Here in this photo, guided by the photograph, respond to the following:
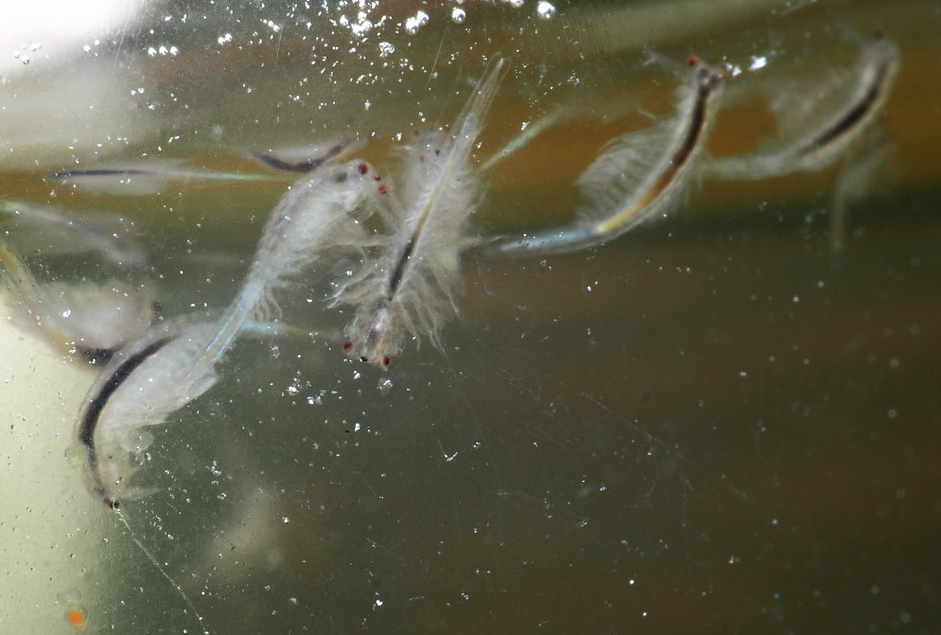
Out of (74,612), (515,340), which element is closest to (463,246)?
(515,340)

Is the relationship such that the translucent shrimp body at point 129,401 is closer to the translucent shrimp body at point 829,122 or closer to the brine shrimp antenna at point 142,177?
the brine shrimp antenna at point 142,177

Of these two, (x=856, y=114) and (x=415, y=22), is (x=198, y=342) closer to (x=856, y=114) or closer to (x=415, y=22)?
(x=415, y=22)

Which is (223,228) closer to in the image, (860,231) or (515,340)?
(515,340)

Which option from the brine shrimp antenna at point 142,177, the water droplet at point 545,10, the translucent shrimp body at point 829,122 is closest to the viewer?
the translucent shrimp body at point 829,122

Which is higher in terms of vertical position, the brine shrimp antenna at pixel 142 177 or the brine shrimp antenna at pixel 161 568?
the brine shrimp antenna at pixel 142 177

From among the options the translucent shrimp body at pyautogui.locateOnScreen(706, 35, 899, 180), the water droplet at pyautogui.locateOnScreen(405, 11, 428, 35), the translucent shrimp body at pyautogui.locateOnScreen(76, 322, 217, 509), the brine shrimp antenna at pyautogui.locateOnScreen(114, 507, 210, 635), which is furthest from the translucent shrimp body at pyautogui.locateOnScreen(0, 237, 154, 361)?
the translucent shrimp body at pyautogui.locateOnScreen(706, 35, 899, 180)

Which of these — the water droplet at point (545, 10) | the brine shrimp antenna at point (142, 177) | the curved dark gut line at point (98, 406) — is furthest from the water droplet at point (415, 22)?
the curved dark gut line at point (98, 406)

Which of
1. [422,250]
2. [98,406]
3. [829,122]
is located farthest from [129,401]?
[829,122]
